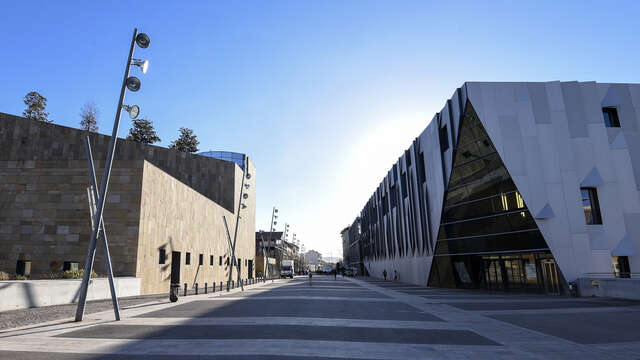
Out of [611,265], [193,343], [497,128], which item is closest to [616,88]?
[497,128]

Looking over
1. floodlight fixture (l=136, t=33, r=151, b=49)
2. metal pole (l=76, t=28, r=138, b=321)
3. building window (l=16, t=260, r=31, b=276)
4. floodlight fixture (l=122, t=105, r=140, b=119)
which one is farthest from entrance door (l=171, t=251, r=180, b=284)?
floodlight fixture (l=136, t=33, r=151, b=49)

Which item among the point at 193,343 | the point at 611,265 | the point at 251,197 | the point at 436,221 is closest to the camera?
the point at 193,343

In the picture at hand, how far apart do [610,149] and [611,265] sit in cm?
760

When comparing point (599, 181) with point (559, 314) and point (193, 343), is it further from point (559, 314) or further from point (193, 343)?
point (193, 343)

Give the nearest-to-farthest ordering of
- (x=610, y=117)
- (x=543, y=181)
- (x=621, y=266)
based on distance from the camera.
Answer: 1. (x=621, y=266)
2. (x=543, y=181)
3. (x=610, y=117)

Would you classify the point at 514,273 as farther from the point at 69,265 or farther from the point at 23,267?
the point at 23,267

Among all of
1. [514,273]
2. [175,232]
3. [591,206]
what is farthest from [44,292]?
[591,206]

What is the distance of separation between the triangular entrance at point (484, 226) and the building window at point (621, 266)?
3350 mm

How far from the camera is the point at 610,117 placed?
85.1 ft

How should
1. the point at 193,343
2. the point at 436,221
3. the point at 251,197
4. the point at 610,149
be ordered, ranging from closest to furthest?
the point at 193,343, the point at 610,149, the point at 436,221, the point at 251,197

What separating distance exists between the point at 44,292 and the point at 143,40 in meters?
11.6

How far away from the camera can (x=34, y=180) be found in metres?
24.0

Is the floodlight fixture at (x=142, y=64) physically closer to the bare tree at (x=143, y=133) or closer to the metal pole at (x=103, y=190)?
the metal pole at (x=103, y=190)

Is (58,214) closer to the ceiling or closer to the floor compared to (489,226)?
closer to the ceiling
